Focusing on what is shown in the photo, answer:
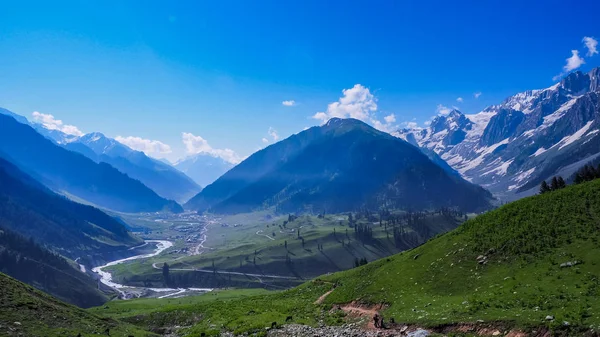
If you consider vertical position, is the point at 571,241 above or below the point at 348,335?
above

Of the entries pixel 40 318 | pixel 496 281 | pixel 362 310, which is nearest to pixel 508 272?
pixel 496 281

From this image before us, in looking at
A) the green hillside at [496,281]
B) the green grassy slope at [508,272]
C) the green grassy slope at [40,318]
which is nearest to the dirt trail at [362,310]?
the green hillside at [496,281]

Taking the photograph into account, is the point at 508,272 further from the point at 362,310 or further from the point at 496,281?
the point at 362,310

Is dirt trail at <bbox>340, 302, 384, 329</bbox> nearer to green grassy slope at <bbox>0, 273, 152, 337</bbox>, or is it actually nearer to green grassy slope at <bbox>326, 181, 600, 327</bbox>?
green grassy slope at <bbox>326, 181, 600, 327</bbox>

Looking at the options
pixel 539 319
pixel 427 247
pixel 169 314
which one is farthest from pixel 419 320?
pixel 169 314

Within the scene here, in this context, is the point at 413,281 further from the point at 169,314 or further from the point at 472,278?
the point at 169,314

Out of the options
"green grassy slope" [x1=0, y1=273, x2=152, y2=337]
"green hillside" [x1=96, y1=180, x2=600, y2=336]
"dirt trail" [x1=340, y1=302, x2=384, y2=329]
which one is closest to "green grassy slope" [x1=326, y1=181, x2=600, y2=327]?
"green hillside" [x1=96, y1=180, x2=600, y2=336]
